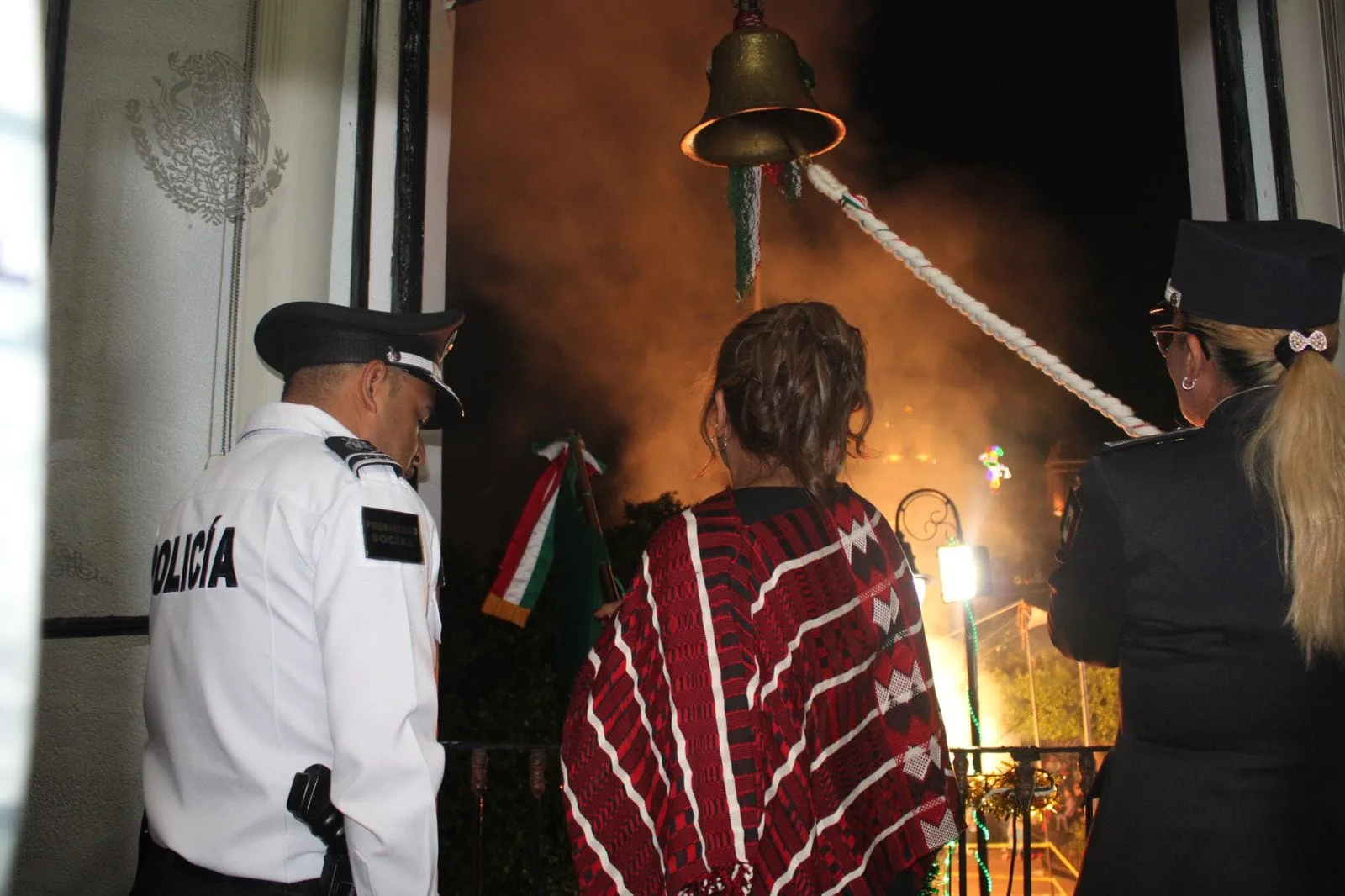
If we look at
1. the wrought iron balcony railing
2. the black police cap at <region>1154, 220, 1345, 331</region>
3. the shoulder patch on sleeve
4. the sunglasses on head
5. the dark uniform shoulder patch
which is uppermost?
the black police cap at <region>1154, 220, 1345, 331</region>

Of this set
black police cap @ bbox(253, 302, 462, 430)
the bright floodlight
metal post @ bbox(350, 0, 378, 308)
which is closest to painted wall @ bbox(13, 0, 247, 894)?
metal post @ bbox(350, 0, 378, 308)

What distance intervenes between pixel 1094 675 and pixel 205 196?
9.20 metres

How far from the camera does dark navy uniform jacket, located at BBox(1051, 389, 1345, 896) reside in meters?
1.59

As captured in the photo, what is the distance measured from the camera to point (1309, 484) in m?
1.57

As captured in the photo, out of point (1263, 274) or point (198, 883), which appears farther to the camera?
point (1263, 274)

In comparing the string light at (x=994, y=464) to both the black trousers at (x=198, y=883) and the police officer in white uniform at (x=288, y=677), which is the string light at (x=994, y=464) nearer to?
the police officer in white uniform at (x=288, y=677)

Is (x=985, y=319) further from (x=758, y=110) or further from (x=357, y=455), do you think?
(x=357, y=455)

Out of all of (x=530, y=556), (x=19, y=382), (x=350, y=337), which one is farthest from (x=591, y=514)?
(x=19, y=382)

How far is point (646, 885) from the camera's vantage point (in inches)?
75.5

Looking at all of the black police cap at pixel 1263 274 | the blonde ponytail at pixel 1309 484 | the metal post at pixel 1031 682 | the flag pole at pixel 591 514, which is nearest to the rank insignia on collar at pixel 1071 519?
the blonde ponytail at pixel 1309 484

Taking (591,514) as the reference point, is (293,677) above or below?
below

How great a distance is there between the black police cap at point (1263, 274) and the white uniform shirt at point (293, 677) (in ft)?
5.09

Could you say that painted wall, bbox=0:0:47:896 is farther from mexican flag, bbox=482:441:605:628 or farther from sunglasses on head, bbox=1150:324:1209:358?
mexican flag, bbox=482:441:605:628

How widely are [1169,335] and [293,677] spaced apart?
1.83 meters
